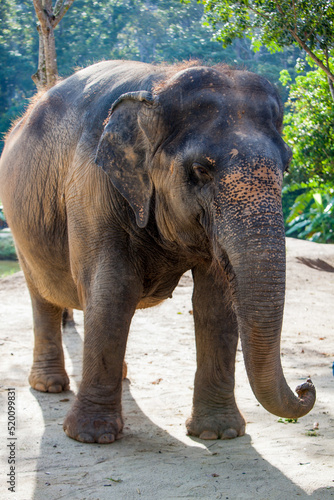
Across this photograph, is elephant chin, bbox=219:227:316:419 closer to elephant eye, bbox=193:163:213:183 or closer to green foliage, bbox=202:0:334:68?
elephant eye, bbox=193:163:213:183

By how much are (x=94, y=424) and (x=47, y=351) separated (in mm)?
1480

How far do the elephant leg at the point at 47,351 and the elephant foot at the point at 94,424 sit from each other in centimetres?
124

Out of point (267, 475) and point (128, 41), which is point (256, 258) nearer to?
point (267, 475)

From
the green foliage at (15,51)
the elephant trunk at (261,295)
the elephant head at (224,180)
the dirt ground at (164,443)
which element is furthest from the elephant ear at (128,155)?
the green foliage at (15,51)

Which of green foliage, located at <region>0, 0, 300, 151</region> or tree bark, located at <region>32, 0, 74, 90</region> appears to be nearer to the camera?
tree bark, located at <region>32, 0, 74, 90</region>

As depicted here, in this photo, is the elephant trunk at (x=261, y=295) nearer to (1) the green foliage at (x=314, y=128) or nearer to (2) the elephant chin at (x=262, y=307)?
(2) the elephant chin at (x=262, y=307)

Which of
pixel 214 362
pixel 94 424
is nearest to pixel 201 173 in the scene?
pixel 214 362

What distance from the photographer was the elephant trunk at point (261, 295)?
278 centimetres

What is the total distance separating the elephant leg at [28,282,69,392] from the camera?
506 cm

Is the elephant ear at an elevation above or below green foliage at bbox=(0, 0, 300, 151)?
above

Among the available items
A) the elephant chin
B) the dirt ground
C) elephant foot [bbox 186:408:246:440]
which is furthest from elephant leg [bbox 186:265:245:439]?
the elephant chin

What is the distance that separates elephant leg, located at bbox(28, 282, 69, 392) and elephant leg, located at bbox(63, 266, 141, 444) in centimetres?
122

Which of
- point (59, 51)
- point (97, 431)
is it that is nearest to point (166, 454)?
point (97, 431)

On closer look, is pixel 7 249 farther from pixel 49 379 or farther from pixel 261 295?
pixel 261 295
